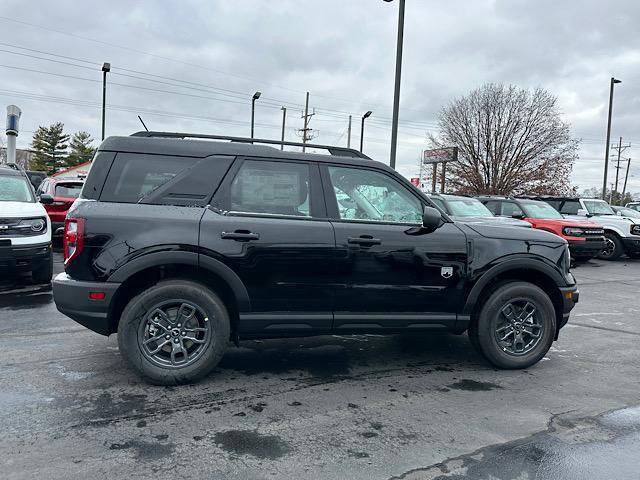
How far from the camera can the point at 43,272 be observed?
795 centimetres

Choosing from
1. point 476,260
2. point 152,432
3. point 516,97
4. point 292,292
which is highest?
point 516,97

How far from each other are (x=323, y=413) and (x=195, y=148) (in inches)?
91.6

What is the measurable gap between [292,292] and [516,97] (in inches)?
1240

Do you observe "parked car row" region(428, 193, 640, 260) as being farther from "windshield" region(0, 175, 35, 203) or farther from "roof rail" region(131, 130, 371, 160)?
"windshield" region(0, 175, 35, 203)

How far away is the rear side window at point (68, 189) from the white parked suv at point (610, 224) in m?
13.7

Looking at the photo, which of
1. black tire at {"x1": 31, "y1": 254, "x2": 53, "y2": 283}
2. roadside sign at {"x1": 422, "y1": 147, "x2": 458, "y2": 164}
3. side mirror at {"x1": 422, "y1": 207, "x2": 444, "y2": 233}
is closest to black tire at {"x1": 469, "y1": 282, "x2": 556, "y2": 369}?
side mirror at {"x1": 422, "y1": 207, "x2": 444, "y2": 233}

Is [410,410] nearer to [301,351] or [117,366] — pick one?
[301,351]

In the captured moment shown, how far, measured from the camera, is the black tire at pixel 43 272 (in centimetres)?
→ 782

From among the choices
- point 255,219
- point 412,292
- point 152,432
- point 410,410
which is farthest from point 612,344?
point 152,432

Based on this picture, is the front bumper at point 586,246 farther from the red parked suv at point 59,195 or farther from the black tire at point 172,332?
the red parked suv at point 59,195

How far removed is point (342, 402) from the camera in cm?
380

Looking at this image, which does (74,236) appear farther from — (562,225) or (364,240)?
(562,225)

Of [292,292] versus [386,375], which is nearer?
[292,292]

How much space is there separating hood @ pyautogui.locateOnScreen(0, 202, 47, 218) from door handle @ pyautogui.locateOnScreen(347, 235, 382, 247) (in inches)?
220
